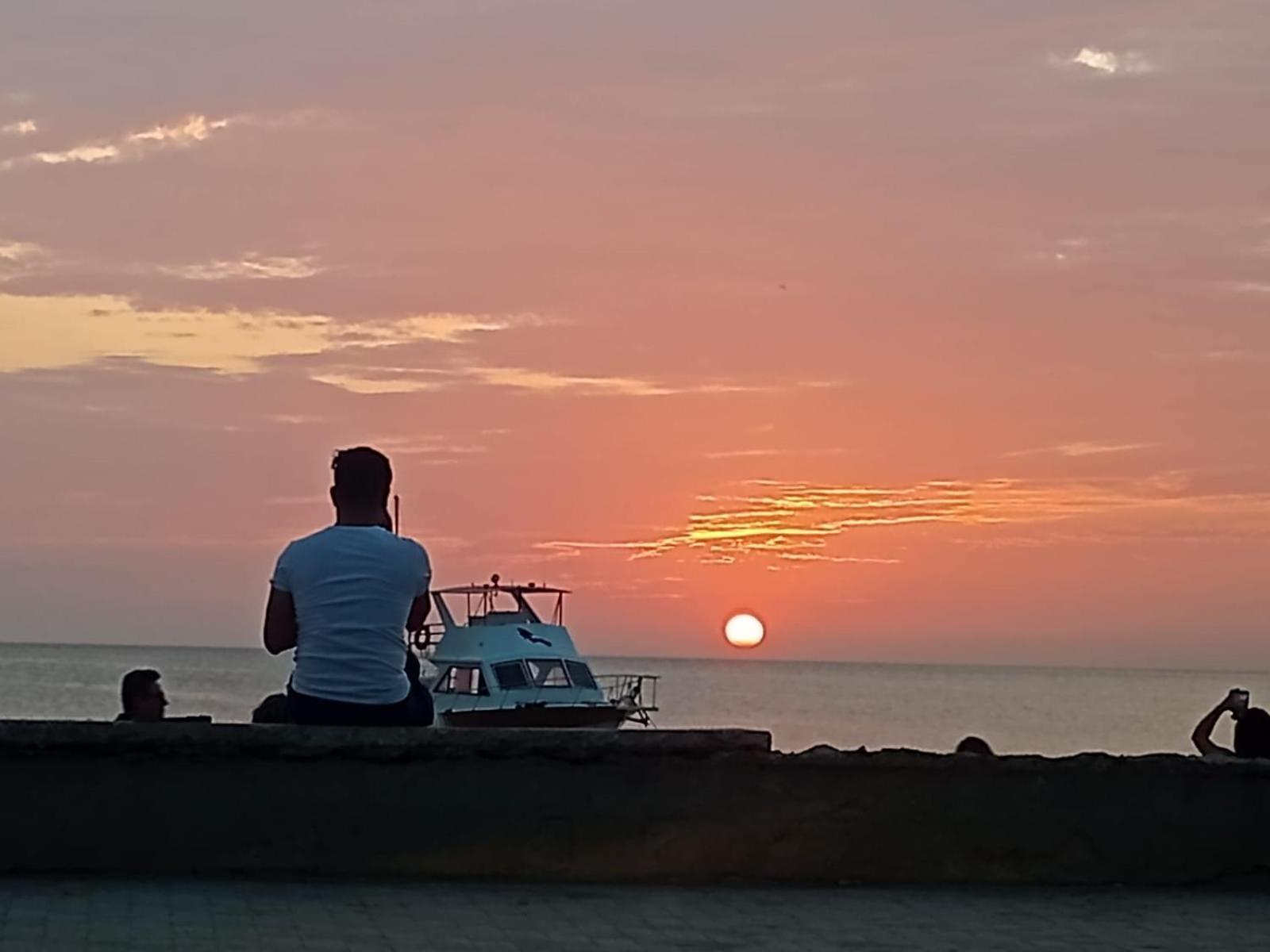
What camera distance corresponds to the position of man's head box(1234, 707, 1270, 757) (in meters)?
13.8

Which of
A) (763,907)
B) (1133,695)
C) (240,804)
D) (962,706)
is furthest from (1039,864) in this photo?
(1133,695)

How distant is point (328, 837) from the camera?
9961mm

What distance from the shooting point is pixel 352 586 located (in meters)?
A: 9.34

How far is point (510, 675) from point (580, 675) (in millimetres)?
2549

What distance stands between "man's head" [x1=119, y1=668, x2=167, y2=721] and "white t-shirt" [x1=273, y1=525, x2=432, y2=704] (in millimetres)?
2785

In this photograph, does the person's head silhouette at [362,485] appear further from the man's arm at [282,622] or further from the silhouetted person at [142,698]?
the silhouetted person at [142,698]

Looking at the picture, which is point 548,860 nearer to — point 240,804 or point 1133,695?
point 240,804

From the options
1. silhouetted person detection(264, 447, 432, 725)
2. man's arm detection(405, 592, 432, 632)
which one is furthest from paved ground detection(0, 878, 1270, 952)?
man's arm detection(405, 592, 432, 632)

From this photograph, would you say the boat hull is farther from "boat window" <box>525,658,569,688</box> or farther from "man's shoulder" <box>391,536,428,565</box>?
"man's shoulder" <box>391,536,428,565</box>

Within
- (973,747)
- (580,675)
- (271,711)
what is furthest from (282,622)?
(580,675)

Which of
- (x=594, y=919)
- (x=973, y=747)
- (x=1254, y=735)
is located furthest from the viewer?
(x=1254, y=735)

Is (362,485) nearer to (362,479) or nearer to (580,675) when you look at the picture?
(362,479)

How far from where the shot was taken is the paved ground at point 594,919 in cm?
826

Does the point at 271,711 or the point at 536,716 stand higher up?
the point at 536,716
